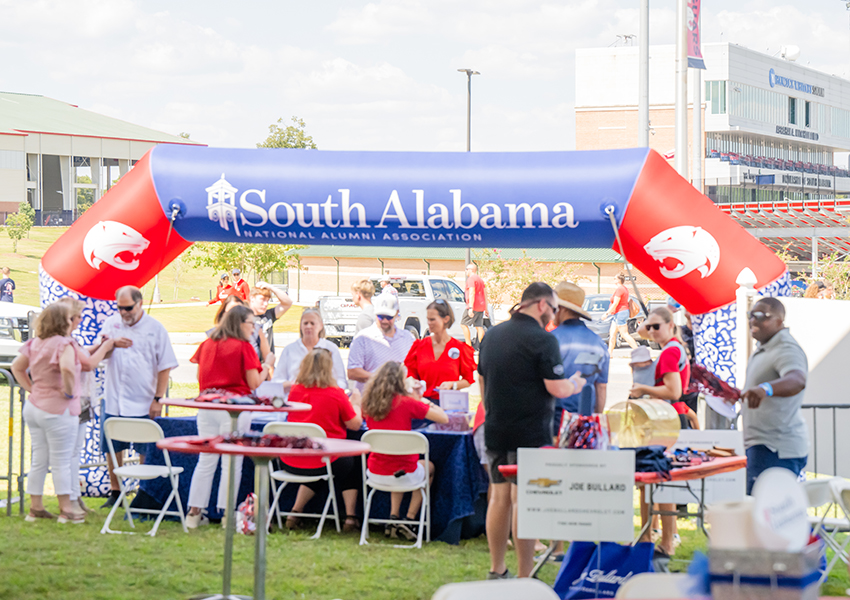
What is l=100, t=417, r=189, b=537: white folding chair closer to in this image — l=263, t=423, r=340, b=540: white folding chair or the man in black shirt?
l=263, t=423, r=340, b=540: white folding chair

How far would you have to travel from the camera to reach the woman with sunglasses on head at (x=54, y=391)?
6570 millimetres

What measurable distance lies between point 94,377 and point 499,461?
357cm

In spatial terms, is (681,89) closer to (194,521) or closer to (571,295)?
(571,295)

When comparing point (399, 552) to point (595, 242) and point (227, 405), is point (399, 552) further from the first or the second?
point (595, 242)

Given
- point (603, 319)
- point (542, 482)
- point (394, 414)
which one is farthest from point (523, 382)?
point (603, 319)

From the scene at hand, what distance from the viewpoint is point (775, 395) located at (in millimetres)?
5273

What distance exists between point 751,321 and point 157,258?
448 centimetres

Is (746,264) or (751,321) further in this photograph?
(746,264)

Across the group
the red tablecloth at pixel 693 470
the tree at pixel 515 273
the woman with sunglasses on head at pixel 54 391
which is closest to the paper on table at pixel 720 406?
the red tablecloth at pixel 693 470

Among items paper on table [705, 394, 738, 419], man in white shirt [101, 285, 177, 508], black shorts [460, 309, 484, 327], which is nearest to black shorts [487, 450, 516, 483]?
paper on table [705, 394, 738, 419]

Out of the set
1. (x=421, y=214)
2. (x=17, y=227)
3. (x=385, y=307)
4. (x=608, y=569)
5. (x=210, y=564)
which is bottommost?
(x=210, y=564)

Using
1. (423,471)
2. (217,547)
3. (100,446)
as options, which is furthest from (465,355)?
(100,446)

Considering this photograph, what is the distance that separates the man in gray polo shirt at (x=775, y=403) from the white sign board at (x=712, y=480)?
14cm

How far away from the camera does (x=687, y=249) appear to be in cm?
663
